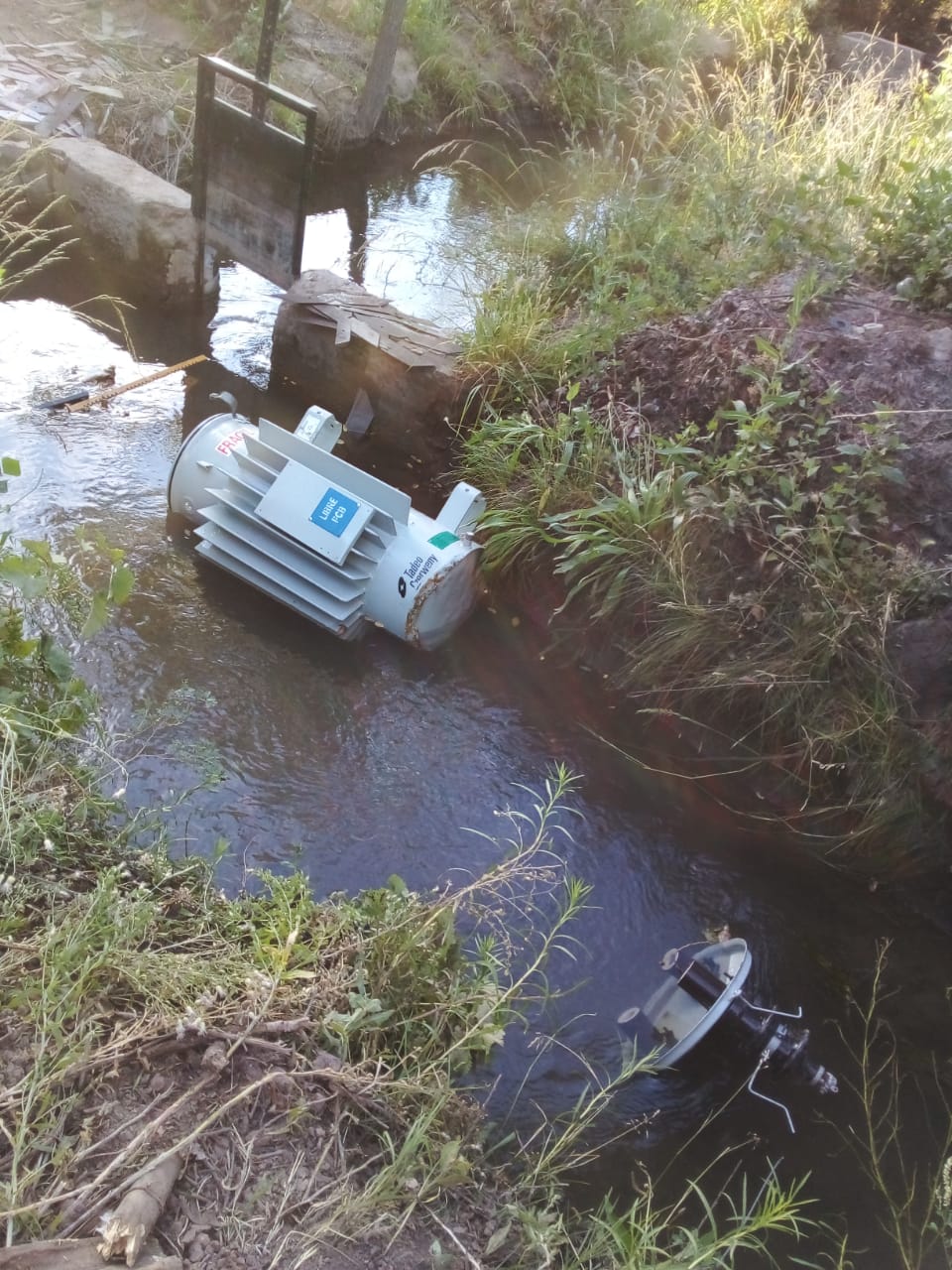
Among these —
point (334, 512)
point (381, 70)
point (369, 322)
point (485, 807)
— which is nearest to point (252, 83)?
point (369, 322)

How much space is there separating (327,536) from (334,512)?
0.10m

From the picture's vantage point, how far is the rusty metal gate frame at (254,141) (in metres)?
5.70

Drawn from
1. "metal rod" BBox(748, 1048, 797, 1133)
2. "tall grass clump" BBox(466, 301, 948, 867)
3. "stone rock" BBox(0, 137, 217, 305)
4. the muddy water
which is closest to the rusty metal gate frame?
"stone rock" BBox(0, 137, 217, 305)

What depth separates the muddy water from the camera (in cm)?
294

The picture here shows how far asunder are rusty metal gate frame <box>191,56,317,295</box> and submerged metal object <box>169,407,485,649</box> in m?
2.28

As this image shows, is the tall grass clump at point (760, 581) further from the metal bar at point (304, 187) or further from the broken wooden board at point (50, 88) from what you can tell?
the broken wooden board at point (50, 88)

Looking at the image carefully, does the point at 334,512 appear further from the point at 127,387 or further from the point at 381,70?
the point at 381,70

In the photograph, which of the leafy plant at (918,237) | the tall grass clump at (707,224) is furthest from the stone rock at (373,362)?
the leafy plant at (918,237)

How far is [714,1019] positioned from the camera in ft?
9.00

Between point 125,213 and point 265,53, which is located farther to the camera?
point 125,213

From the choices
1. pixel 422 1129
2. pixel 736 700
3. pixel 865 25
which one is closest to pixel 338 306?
pixel 736 700

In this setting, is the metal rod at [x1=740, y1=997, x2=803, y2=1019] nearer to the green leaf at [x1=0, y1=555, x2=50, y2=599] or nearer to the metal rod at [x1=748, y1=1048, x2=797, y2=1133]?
the metal rod at [x1=748, y1=1048, x2=797, y2=1133]

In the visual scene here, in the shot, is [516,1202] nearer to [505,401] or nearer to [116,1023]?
[116,1023]

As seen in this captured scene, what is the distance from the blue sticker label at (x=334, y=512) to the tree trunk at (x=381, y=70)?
545 cm
